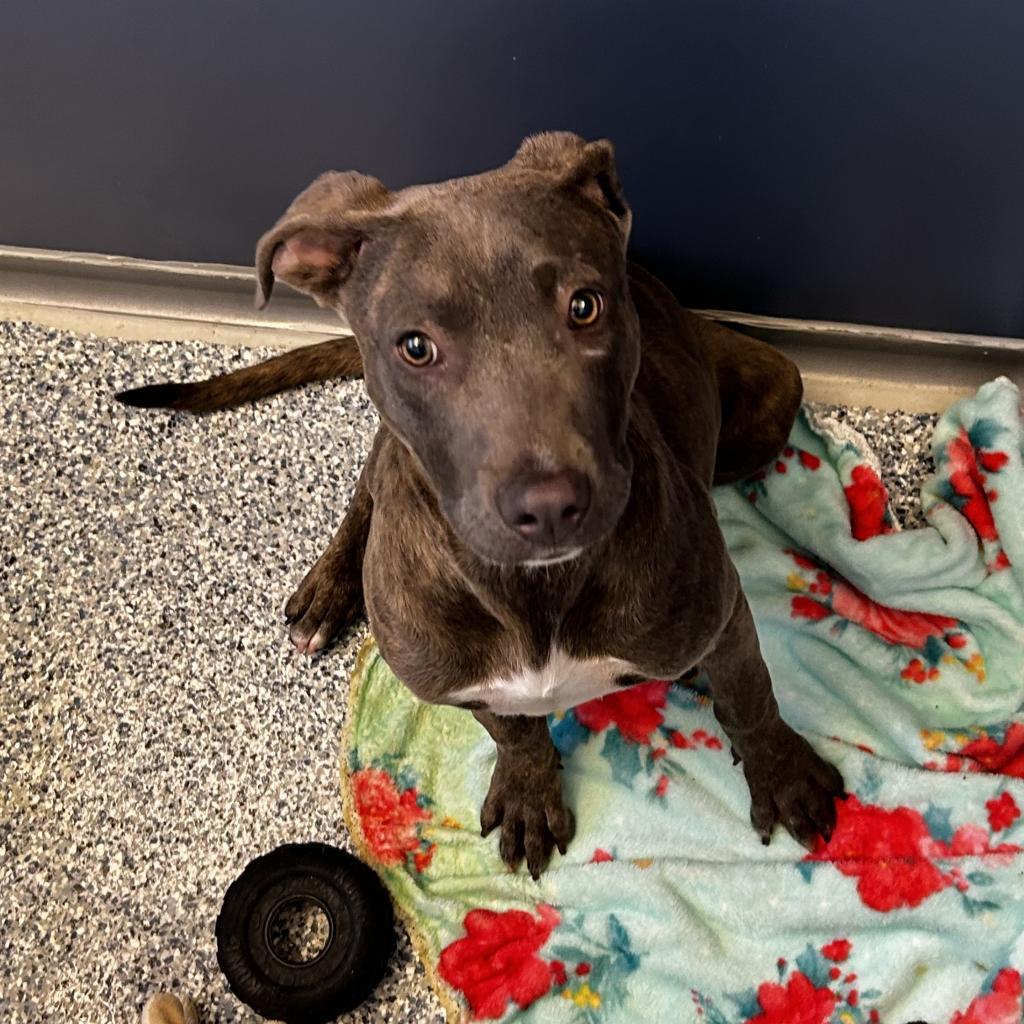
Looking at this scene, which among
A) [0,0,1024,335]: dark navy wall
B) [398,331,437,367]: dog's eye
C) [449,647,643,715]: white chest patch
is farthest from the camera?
[0,0,1024,335]: dark navy wall

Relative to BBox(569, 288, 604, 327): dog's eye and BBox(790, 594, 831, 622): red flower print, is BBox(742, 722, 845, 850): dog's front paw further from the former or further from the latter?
BBox(569, 288, 604, 327): dog's eye

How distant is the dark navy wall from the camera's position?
2250 millimetres

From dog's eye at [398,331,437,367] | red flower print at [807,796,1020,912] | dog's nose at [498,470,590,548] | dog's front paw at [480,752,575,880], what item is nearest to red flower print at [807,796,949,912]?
red flower print at [807,796,1020,912]

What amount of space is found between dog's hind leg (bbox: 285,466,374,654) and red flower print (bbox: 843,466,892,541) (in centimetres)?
125

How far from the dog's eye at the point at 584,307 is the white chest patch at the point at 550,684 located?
0.61 metres

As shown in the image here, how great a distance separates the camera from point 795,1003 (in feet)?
7.98

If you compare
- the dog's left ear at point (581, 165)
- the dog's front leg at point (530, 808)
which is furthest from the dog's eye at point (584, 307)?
the dog's front leg at point (530, 808)

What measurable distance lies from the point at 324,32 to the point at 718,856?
6.64 feet

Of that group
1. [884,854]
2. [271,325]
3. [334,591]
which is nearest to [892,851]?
[884,854]

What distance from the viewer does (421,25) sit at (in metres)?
2.34

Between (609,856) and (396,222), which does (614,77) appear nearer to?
(396,222)

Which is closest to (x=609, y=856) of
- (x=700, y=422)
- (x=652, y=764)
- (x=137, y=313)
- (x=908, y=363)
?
(x=652, y=764)

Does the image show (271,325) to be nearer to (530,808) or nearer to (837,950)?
(530,808)

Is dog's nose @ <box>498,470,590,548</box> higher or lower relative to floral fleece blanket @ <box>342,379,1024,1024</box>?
higher
